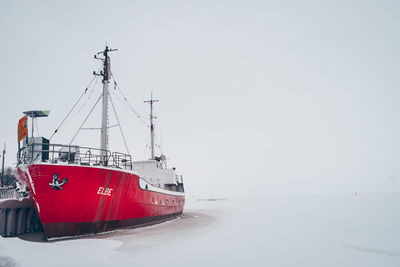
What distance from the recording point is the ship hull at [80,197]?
1324cm

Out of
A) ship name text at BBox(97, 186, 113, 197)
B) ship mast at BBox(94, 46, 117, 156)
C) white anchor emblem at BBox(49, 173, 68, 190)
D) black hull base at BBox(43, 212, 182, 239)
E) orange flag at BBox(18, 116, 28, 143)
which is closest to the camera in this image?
white anchor emblem at BBox(49, 173, 68, 190)

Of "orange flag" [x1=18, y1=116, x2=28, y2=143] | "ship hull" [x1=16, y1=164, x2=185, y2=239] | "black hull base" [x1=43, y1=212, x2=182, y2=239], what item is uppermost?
"orange flag" [x1=18, y1=116, x2=28, y2=143]

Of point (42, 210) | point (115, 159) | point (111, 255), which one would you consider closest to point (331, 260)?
point (111, 255)

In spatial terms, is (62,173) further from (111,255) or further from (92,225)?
(111,255)

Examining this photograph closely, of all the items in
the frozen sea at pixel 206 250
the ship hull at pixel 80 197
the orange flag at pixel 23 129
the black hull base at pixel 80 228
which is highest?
the orange flag at pixel 23 129

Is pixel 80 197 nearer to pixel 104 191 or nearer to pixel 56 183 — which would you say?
pixel 104 191

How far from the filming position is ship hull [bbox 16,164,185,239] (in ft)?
43.4

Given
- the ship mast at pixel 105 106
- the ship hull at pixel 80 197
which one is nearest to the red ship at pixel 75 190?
the ship hull at pixel 80 197

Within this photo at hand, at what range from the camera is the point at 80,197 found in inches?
546

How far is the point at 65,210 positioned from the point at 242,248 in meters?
9.09

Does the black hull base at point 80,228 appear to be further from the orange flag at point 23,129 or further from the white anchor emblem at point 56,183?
the orange flag at point 23,129

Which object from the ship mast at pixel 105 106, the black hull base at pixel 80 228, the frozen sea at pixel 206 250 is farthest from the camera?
the ship mast at pixel 105 106

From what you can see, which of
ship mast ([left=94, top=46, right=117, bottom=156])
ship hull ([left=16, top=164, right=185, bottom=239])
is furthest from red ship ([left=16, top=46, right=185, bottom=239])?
ship mast ([left=94, top=46, right=117, bottom=156])

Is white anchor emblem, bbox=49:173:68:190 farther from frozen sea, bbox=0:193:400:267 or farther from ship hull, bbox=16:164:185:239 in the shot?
frozen sea, bbox=0:193:400:267
